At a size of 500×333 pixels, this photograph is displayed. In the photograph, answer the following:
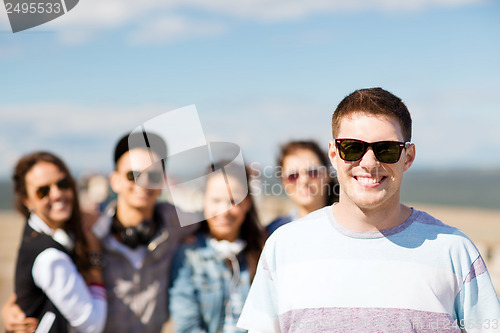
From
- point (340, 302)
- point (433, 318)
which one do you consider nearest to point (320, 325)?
point (340, 302)

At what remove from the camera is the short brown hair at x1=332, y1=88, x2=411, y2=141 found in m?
2.22

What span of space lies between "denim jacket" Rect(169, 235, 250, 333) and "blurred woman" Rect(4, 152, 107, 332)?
579 mm

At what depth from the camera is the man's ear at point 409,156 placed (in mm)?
2298

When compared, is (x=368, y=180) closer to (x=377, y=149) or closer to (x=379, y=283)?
(x=377, y=149)

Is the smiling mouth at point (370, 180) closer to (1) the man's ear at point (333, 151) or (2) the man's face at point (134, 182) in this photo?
(1) the man's ear at point (333, 151)

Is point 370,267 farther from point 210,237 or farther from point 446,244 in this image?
point 210,237

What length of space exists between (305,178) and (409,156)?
1840 mm

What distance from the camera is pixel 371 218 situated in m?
2.22

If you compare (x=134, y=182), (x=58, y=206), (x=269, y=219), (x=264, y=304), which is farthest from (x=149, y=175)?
(x=269, y=219)

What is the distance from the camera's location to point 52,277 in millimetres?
3404

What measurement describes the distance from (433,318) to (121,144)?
9.43ft

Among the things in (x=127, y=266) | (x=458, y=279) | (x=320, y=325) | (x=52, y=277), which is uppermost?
(x=458, y=279)

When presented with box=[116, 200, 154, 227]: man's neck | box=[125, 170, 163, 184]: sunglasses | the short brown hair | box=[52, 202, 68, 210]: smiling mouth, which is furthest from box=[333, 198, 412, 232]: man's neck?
box=[52, 202, 68, 210]: smiling mouth

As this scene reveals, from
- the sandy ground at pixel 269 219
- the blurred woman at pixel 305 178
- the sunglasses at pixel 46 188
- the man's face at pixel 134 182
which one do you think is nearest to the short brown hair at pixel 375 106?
the blurred woman at pixel 305 178
